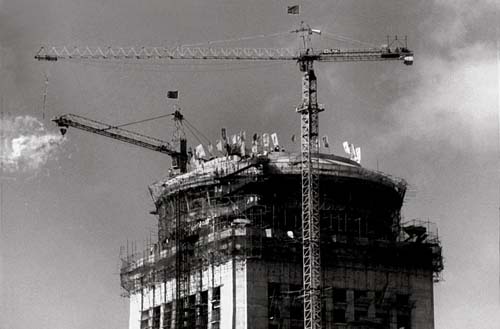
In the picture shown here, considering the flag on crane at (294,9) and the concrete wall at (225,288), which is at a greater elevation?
the flag on crane at (294,9)

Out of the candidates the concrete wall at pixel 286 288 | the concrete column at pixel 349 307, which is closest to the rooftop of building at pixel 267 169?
the concrete wall at pixel 286 288

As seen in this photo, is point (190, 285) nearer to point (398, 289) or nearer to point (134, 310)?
point (134, 310)

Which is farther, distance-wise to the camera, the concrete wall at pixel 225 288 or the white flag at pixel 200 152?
the white flag at pixel 200 152

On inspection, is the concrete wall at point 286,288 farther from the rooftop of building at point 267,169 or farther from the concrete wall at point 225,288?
the rooftop of building at point 267,169

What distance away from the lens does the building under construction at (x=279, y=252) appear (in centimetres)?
14950

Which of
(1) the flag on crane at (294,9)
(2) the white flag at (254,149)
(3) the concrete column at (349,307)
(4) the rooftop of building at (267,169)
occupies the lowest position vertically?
(3) the concrete column at (349,307)

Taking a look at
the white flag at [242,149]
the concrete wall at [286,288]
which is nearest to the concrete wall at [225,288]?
the concrete wall at [286,288]

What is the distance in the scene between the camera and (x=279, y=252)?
150 metres

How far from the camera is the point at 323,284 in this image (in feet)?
495

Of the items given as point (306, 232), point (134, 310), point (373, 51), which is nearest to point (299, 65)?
point (373, 51)

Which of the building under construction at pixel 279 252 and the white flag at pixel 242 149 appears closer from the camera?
the building under construction at pixel 279 252

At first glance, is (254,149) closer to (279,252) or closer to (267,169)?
(267,169)

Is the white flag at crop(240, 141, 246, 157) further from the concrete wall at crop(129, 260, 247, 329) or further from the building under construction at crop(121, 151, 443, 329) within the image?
the concrete wall at crop(129, 260, 247, 329)

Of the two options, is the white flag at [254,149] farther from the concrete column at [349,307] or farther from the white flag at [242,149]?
the concrete column at [349,307]
